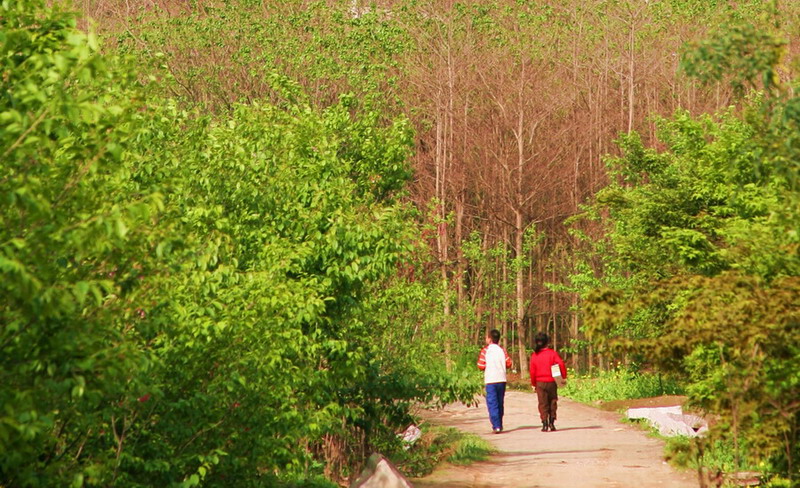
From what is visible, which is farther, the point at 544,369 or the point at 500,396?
the point at 500,396

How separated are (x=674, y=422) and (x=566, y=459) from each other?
12.8 feet

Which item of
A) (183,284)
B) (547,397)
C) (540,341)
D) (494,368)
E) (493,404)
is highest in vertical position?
(540,341)

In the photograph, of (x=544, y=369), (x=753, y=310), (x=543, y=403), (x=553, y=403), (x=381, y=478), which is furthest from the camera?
(x=553, y=403)

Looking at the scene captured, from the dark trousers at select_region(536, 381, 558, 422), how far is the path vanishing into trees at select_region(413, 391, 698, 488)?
1.23 ft

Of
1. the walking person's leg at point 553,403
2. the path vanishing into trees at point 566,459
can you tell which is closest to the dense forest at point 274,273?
the path vanishing into trees at point 566,459

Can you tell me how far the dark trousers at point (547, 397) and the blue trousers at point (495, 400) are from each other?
2.09ft

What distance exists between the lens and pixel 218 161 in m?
12.6

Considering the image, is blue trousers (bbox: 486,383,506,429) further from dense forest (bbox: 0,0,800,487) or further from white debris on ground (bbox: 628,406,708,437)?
white debris on ground (bbox: 628,406,708,437)

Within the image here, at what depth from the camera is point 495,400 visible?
20734 millimetres

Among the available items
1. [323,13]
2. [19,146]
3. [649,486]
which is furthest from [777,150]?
[323,13]

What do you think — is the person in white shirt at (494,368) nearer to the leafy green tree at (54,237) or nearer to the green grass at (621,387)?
the green grass at (621,387)

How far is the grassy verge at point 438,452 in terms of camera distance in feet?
53.7

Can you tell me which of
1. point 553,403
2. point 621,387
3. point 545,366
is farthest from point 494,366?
point 621,387

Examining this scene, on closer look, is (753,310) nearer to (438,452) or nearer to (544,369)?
(438,452)
